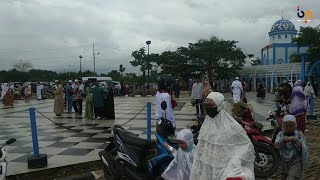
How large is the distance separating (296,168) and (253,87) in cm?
3717

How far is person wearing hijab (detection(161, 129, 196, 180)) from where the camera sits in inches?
135

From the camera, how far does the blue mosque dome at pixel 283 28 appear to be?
4328 centimetres

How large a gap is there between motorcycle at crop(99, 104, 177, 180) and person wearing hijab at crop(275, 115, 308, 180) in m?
1.43

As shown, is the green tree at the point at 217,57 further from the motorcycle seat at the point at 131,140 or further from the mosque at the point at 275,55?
the motorcycle seat at the point at 131,140

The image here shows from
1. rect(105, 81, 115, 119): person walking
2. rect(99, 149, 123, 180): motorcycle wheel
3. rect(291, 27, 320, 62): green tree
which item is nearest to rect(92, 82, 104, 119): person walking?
rect(105, 81, 115, 119): person walking

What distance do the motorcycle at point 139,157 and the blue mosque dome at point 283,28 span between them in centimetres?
4268

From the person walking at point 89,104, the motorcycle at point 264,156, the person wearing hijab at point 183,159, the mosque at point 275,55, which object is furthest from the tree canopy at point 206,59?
the person wearing hijab at point 183,159

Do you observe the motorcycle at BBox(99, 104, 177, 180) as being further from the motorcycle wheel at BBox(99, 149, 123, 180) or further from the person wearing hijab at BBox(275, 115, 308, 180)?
the person wearing hijab at BBox(275, 115, 308, 180)

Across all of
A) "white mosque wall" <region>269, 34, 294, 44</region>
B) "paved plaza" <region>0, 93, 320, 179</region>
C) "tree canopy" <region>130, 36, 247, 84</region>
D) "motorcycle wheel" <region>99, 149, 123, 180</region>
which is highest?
"white mosque wall" <region>269, 34, 294, 44</region>

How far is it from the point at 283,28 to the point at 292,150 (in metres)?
42.7

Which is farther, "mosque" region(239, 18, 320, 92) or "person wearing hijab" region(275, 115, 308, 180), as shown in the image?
"mosque" region(239, 18, 320, 92)

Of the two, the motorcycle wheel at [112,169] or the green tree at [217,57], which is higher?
the green tree at [217,57]

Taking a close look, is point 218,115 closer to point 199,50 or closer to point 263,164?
point 263,164

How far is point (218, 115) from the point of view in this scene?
280cm
